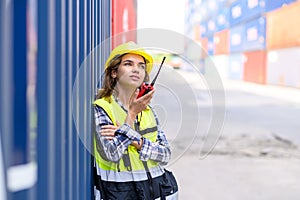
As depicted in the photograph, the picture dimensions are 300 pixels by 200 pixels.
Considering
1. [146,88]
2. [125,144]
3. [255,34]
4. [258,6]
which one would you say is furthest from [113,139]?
[255,34]

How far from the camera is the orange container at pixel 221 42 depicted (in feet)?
66.1

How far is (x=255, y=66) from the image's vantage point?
54.5 ft

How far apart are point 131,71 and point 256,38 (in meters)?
16.3

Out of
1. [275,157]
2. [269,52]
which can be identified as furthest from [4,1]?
[269,52]

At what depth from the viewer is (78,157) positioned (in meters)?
1.18

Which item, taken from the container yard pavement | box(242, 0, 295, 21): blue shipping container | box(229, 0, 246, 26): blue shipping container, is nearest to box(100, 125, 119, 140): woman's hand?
the container yard pavement

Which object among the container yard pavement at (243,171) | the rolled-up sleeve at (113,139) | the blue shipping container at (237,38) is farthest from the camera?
the blue shipping container at (237,38)

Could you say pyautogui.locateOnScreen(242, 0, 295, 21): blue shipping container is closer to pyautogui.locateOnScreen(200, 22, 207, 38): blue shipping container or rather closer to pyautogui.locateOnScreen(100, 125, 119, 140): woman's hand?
pyautogui.locateOnScreen(200, 22, 207, 38): blue shipping container

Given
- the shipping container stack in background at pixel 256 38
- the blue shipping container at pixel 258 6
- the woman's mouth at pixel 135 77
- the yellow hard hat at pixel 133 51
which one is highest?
the blue shipping container at pixel 258 6

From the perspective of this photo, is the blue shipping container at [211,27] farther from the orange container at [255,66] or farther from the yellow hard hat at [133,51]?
the yellow hard hat at [133,51]

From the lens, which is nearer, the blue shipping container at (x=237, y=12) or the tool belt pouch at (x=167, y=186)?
the tool belt pouch at (x=167, y=186)

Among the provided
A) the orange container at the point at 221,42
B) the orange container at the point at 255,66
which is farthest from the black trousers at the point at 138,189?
the orange container at the point at 221,42

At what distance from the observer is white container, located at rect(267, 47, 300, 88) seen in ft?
42.3

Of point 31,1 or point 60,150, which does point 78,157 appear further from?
point 31,1
